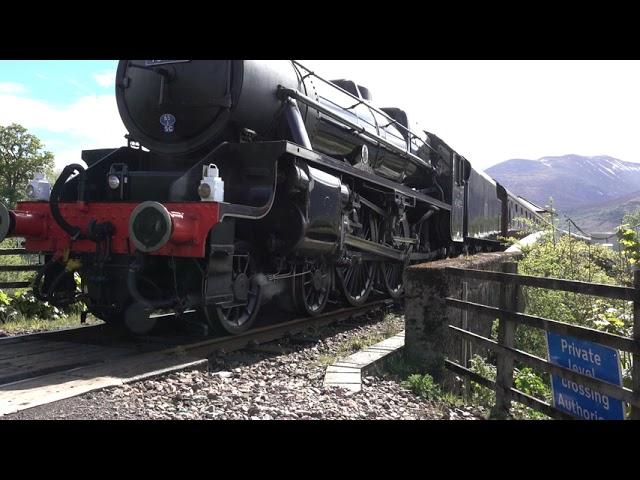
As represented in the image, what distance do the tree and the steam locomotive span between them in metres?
25.4

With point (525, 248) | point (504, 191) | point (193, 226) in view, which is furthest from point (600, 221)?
point (193, 226)

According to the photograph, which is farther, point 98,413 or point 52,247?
point 52,247

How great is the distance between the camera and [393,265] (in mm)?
10023

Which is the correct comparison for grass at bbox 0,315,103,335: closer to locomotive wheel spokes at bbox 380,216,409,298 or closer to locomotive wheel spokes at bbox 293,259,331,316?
locomotive wheel spokes at bbox 293,259,331,316

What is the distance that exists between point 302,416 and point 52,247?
3.50m

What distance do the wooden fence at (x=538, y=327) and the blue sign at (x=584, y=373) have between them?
0.06m

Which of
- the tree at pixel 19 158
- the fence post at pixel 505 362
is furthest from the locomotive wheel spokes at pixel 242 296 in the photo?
the tree at pixel 19 158

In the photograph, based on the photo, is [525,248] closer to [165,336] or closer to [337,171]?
[337,171]

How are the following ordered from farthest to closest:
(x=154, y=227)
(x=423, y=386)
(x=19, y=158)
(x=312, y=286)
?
(x=19, y=158), (x=312, y=286), (x=154, y=227), (x=423, y=386)

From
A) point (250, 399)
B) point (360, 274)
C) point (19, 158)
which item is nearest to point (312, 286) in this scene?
point (360, 274)

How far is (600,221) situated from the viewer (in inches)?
3939

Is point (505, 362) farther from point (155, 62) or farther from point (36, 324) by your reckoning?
point (36, 324)

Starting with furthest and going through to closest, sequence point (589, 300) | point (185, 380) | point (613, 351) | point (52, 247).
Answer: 1. point (589, 300)
2. point (52, 247)
3. point (185, 380)
4. point (613, 351)

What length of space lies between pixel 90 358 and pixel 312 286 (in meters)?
3.12
